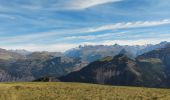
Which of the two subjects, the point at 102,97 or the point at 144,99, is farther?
the point at 102,97

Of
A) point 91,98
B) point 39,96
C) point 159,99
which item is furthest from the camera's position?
point 39,96

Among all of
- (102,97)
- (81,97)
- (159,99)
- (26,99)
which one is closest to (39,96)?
(26,99)

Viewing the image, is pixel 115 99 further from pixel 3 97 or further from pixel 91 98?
pixel 3 97

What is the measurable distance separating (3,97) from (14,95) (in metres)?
2.74

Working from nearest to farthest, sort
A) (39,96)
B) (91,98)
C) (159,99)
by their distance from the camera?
(159,99), (91,98), (39,96)

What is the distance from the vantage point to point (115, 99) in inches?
1682

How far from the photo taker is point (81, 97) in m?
45.7

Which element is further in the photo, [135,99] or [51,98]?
[51,98]

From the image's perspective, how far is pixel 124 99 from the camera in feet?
139

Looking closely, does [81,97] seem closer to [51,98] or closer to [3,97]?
[51,98]

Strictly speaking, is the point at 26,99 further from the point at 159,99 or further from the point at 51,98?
the point at 159,99

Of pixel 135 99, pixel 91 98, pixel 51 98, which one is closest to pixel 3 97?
pixel 51 98

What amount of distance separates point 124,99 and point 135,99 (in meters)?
1.54

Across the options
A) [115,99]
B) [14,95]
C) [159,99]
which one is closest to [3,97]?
[14,95]
